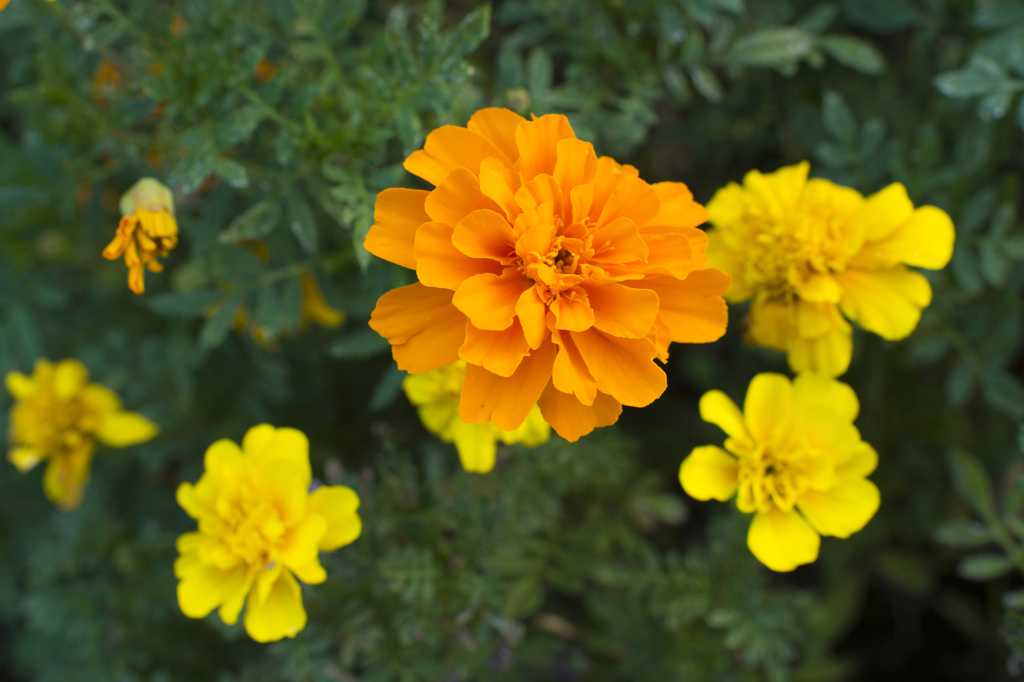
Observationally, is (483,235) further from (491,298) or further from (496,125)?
(496,125)

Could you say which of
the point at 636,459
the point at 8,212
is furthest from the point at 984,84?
the point at 8,212

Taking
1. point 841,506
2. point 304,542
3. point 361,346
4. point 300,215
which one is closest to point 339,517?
point 304,542

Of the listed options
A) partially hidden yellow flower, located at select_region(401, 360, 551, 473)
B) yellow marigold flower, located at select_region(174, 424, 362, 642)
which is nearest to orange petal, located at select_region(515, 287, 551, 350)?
partially hidden yellow flower, located at select_region(401, 360, 551, 473)

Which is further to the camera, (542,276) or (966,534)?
(966,534)

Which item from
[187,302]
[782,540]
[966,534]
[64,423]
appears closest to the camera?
[782,540]

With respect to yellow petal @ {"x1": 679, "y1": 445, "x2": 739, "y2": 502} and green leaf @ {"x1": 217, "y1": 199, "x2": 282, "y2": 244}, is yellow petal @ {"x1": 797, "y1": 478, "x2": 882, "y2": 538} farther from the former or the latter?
green leaf @ {"x1": 217, "y1": 199, "x2": 282, "y2": 244}

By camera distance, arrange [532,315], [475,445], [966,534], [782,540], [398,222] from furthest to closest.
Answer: [966,534], [475,445], [782,540], [398,222], [532,315]
